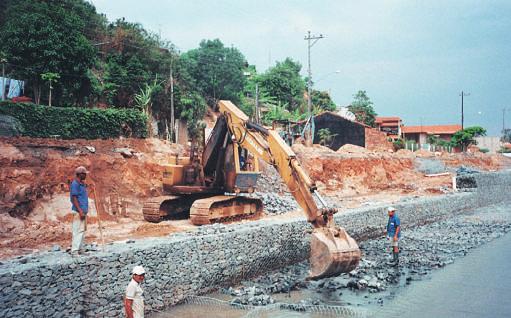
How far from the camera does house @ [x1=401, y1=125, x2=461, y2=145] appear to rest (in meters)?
64.2

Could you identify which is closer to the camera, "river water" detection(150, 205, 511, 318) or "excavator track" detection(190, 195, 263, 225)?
"river water" detection(150, 205, 511, 318)

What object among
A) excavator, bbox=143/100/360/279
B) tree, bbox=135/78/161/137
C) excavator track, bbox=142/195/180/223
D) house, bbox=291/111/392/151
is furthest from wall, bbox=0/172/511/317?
house, bbox=291/111/392/151

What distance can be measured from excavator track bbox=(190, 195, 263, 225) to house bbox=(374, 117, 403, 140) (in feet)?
153

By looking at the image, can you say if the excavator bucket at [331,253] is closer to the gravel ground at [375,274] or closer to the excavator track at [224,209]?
the gravel ground at [375,274]

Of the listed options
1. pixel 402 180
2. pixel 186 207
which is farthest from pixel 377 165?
pixel 186 207

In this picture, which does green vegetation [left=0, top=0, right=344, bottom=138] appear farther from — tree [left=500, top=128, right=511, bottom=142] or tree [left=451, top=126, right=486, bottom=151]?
tree [left=500, top=128, right=511, bottom=142]

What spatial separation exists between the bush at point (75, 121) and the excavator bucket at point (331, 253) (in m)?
15.2

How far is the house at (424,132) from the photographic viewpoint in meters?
64.2

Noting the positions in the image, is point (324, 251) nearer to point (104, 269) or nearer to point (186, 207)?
point (104, 269)

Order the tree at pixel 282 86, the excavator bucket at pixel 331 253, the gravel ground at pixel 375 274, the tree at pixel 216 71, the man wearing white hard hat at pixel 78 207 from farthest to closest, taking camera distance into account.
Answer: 1. the tree at pixel 282 86
2. the tree at pixel 216 71
3. the gravel ground at pixel 375 274
4. the excavator bucket at pixel 331 253
5. the man wearing white hard hat at pixel 78 207

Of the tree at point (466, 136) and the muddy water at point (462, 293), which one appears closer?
the muddy water at point (462, 293)

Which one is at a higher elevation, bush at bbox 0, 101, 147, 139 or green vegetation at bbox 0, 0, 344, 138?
green vegetation at bbox 0, 0, 344, 138

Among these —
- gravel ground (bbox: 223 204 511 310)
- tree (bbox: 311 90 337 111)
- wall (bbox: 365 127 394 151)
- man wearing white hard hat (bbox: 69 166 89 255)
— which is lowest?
gravel ground (bbox: 223 204 511 310)

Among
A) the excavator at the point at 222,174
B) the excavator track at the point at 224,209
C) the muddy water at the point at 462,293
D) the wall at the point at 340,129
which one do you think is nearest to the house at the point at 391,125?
the wall at the point at 340,129
